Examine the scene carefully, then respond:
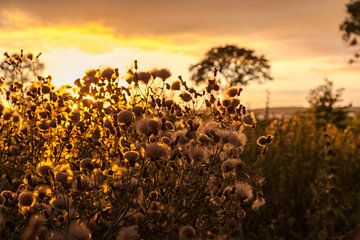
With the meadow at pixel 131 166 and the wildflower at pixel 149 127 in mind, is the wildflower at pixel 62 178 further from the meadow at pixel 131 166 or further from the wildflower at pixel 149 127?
the wildflower at pixel 149 127

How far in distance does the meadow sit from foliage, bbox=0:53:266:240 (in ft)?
0.03

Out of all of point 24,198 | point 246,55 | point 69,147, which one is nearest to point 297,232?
point 69,147

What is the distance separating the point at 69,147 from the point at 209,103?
1141 mm

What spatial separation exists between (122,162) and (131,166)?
44 cm

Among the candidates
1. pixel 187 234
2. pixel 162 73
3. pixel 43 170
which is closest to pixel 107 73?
pixel 162 73

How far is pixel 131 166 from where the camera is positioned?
3076 mm

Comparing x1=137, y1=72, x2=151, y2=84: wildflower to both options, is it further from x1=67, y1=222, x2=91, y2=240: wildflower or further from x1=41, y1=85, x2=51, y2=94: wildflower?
x1=67, y1=222, x2=91, y2=240: wildflower

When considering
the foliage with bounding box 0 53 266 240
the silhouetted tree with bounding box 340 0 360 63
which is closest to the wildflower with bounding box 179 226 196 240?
the foliage with bounding box 0 53 266 240

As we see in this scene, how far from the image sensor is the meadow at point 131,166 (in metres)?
3.06

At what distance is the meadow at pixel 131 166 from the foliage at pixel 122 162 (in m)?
0.01

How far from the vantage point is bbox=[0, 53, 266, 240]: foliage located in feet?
9.96

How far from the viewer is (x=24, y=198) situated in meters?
2.75

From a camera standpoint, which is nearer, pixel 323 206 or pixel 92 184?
pixel 92 184

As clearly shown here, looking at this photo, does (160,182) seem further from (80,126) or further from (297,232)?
(297,232)
